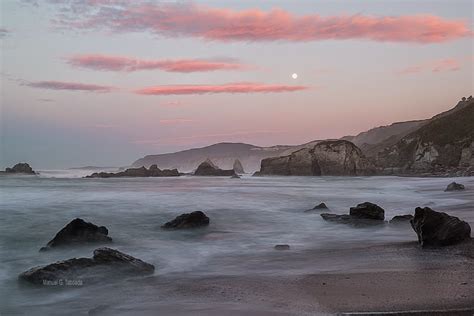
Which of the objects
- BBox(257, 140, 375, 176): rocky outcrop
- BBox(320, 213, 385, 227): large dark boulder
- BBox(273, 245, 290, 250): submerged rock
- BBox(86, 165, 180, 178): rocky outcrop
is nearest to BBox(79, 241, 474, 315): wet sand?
BBox(273, 245, 290, 250): submerged rock

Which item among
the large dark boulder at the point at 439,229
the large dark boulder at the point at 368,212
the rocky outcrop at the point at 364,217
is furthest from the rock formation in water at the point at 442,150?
the large dark boulder at the point at 439,229

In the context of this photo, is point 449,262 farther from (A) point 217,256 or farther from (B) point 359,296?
(A) point 217,256

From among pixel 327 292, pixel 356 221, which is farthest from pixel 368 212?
pixel 327 292

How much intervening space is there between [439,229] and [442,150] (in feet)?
210

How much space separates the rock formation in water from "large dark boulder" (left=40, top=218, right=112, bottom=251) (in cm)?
5151

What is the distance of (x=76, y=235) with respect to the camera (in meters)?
12.5

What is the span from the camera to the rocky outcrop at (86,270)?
846 centimetres

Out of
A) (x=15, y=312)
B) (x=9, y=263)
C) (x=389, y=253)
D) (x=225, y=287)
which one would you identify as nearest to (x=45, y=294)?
(x=15, y=312)

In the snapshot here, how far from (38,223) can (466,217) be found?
55.5 feet

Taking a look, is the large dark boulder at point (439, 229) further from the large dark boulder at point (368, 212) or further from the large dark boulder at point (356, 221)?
the large dark boulder at point (368, 212)

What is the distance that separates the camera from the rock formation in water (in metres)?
62.4

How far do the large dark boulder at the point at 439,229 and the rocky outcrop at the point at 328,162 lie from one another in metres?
73.3

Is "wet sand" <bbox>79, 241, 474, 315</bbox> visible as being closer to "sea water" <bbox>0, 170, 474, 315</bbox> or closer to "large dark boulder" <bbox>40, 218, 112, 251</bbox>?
"sea water" <bbox>0, 170, 474, 315</bbox>

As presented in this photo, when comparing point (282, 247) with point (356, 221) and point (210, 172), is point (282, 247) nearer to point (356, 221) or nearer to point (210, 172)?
point (356, 221)
